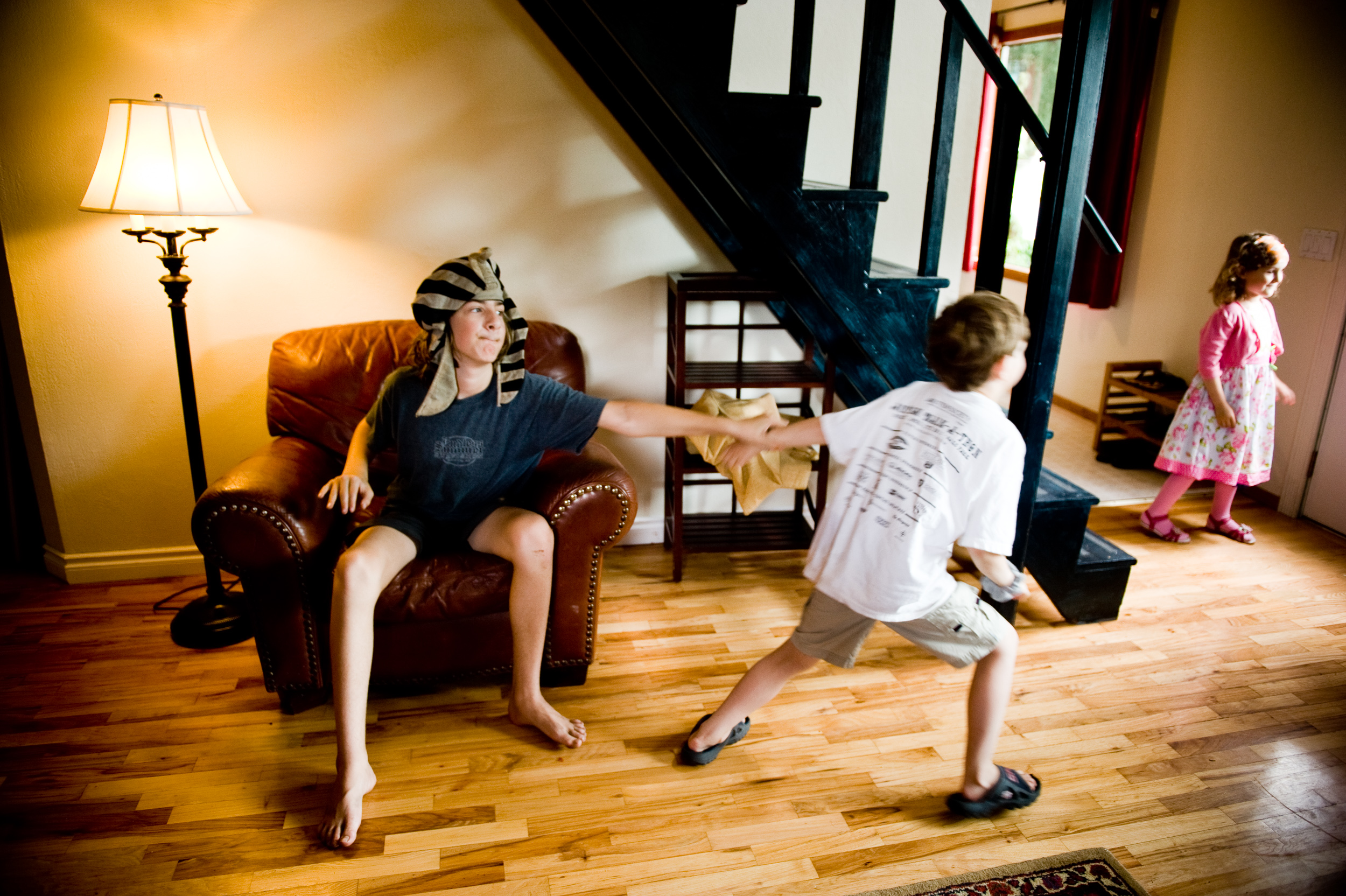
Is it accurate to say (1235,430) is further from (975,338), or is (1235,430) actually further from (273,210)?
(273,210)

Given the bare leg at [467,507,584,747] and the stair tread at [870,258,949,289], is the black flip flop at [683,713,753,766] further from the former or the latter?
the stair tread at [870,258,949,289]

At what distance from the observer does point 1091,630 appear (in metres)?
2.62

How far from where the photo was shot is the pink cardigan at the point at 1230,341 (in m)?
2.96

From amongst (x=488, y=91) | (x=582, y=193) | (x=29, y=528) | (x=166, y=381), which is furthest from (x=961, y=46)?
(x=29, y=528)

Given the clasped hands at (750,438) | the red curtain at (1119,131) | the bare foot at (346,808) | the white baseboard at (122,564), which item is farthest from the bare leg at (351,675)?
the red curtain at (1119,131)

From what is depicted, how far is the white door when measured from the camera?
10.7 ft

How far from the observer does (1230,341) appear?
3.00 meters

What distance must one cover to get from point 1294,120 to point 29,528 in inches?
200

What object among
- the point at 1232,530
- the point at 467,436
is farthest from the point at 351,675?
the point at 1232,530

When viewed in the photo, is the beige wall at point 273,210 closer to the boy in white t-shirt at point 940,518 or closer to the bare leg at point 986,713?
the boy in white t-shirt at point 940,518

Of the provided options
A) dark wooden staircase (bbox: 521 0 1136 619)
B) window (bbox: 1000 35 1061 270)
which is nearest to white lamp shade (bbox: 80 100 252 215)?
dark wooden staircase (bbox: 521 0 1136 619)

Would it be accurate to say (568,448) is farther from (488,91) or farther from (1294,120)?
(1294,120)

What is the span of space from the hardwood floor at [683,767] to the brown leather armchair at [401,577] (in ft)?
0.43

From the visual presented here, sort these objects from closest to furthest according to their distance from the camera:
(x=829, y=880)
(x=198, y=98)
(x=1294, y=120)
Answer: (x=829, y=880) < (x=198, y=98) < (x=1294, y=120)
